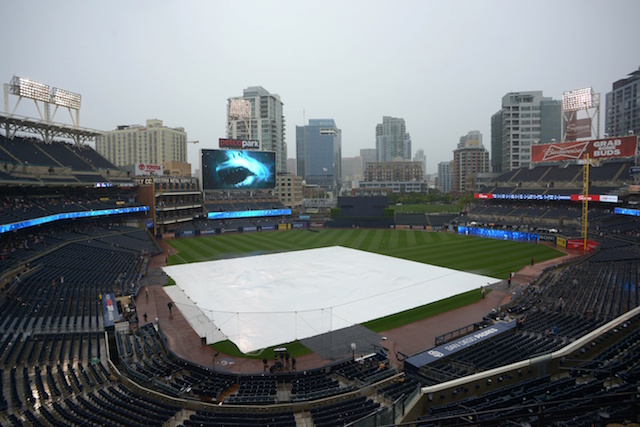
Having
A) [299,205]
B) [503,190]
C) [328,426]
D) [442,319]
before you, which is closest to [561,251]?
[503,190]

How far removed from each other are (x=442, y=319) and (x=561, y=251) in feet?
108

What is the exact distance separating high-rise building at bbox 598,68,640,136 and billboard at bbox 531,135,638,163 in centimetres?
6566

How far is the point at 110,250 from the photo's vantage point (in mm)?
43781

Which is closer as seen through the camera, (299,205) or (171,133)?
(299,205)

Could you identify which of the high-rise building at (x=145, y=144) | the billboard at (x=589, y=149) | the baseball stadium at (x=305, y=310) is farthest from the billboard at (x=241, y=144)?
the high-rise building at (x=145, y=144)

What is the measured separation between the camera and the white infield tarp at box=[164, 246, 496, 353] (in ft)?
81.0

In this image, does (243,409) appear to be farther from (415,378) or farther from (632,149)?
(632,149)

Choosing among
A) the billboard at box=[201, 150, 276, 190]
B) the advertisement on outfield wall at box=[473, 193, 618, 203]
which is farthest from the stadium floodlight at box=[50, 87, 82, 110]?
the advertisement on outfield wall at box=[473, 193, 618, 203]

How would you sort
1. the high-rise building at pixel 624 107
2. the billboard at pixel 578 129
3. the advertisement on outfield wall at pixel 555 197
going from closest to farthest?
the advertisement on outfield wall at pixel 555 197 → the billboard at pixel 578 129 → the high-rise building at pixel 624 107

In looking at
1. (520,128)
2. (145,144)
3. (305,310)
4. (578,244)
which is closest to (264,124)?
(145,144)

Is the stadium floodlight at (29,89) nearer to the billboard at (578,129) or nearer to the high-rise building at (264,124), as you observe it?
the billboard at (578,129)

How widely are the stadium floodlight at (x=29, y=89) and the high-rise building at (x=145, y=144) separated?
402 ft

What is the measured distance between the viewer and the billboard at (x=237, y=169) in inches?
2849

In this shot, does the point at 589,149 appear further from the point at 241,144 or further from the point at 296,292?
the point at 241,144
